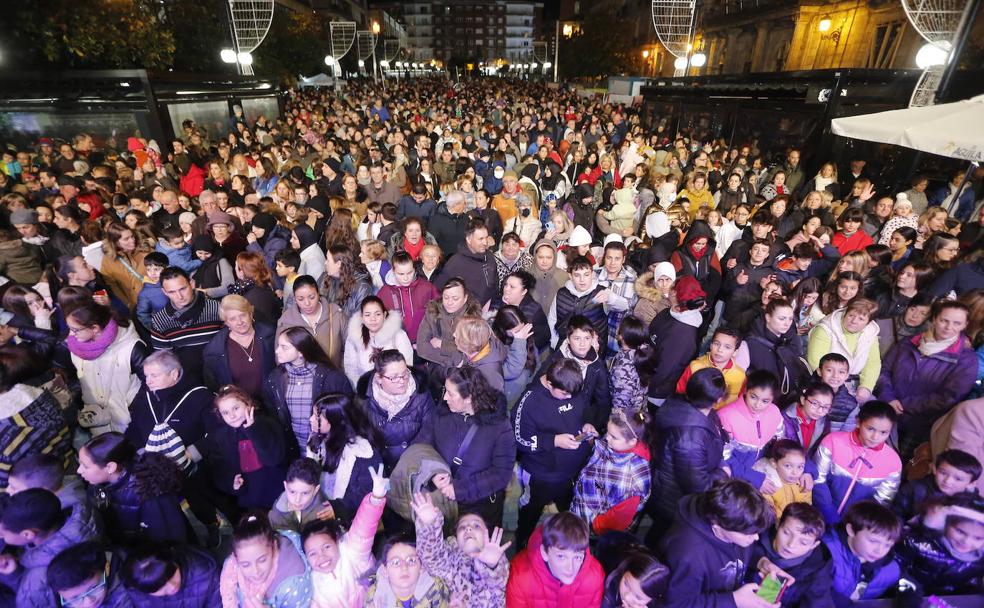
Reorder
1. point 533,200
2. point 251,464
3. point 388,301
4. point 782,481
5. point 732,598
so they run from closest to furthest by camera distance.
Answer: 1. point 732,598
2. point 782,481
3. point 251,464
4. point 388,301
5. point 533,200

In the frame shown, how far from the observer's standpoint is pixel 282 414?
3.46 meters

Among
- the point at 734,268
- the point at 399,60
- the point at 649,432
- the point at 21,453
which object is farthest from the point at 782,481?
the point at 399,60

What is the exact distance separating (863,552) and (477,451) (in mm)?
2128

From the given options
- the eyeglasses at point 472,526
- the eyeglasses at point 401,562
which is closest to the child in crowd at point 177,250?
the eyeglasses at point 401,562

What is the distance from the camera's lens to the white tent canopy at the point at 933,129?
5102mm

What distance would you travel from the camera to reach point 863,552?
2428mm

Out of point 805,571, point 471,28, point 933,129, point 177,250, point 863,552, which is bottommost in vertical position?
point 805,571

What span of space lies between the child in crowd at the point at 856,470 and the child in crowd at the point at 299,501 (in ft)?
10.2

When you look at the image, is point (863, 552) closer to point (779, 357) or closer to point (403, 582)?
point (779, 357)

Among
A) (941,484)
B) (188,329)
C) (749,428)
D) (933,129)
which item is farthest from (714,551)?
(933,129)

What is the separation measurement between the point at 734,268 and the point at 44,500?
20.5ft

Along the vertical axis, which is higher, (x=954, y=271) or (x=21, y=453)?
(x=954, y=271)

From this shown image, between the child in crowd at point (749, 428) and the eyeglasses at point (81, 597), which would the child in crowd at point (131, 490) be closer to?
the eyeglasses at point (81, 597)

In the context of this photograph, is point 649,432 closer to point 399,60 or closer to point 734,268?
point 734,268
